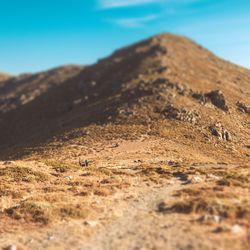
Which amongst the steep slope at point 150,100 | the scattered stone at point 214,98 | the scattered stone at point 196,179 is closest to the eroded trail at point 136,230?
the scattered stone at point 196,179

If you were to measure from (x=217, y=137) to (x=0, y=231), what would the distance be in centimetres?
4450

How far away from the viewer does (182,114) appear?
67375mm

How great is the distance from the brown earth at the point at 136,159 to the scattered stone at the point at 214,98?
0.22 meters

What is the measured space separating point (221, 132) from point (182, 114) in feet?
28.8

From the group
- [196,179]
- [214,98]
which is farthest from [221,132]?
[196,179]

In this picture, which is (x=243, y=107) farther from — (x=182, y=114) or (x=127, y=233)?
(x=127, y=233)

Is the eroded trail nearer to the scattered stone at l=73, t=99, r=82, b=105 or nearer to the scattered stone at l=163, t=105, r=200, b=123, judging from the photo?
the scattered stone at l=163, t=105, r=200, b=123

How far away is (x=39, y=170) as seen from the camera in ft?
117

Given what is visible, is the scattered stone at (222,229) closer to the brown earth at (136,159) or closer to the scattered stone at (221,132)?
the brown earth at (136,159)

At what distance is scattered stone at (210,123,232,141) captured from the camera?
60031 mm

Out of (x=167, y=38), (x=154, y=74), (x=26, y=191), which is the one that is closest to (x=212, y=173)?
(x=26, y=191)

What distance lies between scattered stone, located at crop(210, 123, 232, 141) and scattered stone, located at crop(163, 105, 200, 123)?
4.21m

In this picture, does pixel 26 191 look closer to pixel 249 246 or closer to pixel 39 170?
pixel 39 170

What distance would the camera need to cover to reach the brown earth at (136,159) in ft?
64.3
